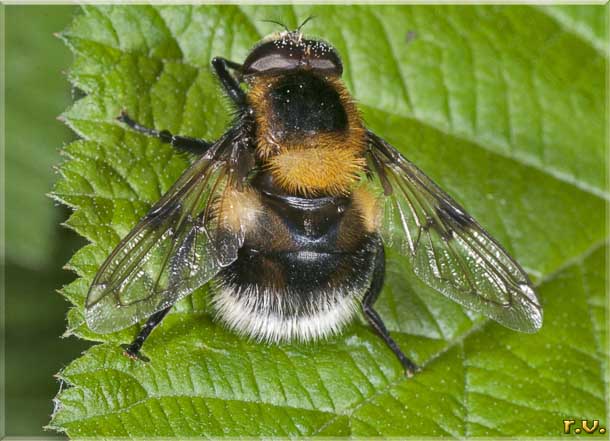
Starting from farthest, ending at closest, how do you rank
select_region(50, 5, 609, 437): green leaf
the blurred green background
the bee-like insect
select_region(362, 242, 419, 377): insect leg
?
the blurred green background, select_region(362, 242, 419, 377): insect leg, select_region(50, 5, 609, 437): green leaf, the bee-like insect

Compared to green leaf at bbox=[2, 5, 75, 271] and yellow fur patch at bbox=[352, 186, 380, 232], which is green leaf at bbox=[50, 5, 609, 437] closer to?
yellow fur patch at bbox=[352, 186, 380, 232]

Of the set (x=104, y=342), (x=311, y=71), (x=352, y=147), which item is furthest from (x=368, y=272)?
(x=104, y=342)

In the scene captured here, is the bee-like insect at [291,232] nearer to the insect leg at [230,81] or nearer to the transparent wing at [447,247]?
the transparent wing at [447,247]

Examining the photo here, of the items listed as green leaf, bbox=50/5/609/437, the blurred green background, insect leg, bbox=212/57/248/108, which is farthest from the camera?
the blurred green background

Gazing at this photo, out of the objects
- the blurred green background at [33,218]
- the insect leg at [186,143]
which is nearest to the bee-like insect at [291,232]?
the insect leg at [186,143]

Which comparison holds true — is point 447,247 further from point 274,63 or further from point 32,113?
point 32,113

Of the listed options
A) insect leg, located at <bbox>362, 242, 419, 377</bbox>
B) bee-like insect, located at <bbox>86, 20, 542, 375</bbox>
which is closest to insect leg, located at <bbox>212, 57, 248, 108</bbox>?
bee-like insect, located at <bbox>86, 20, 542, 375</bbox>
